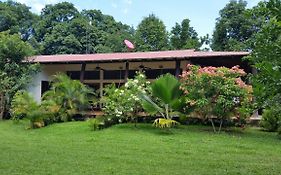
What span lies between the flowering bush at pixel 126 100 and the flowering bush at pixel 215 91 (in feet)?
5.65

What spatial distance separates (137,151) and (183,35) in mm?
23043

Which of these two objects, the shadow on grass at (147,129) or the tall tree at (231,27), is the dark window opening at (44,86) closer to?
the shadow on grass at (147,129)

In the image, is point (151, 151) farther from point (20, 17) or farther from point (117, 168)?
point (20, 17)

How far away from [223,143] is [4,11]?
30530mm

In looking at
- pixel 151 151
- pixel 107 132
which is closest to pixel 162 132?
pixel 107 132

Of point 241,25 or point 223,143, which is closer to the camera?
point 223,143

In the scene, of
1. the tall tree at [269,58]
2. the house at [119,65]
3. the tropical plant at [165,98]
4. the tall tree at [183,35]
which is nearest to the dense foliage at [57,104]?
the house at [119,65]

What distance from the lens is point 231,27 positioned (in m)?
29.2

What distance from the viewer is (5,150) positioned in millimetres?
9242

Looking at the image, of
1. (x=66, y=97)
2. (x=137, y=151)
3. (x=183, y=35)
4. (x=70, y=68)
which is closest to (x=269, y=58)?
→ (x=137, y=151)

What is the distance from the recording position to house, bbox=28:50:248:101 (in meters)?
17.3

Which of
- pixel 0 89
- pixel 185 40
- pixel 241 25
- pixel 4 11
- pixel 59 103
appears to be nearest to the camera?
pixel 59 103

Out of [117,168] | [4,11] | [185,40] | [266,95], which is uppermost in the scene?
[4,11]

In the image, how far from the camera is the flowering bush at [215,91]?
12.7 m
